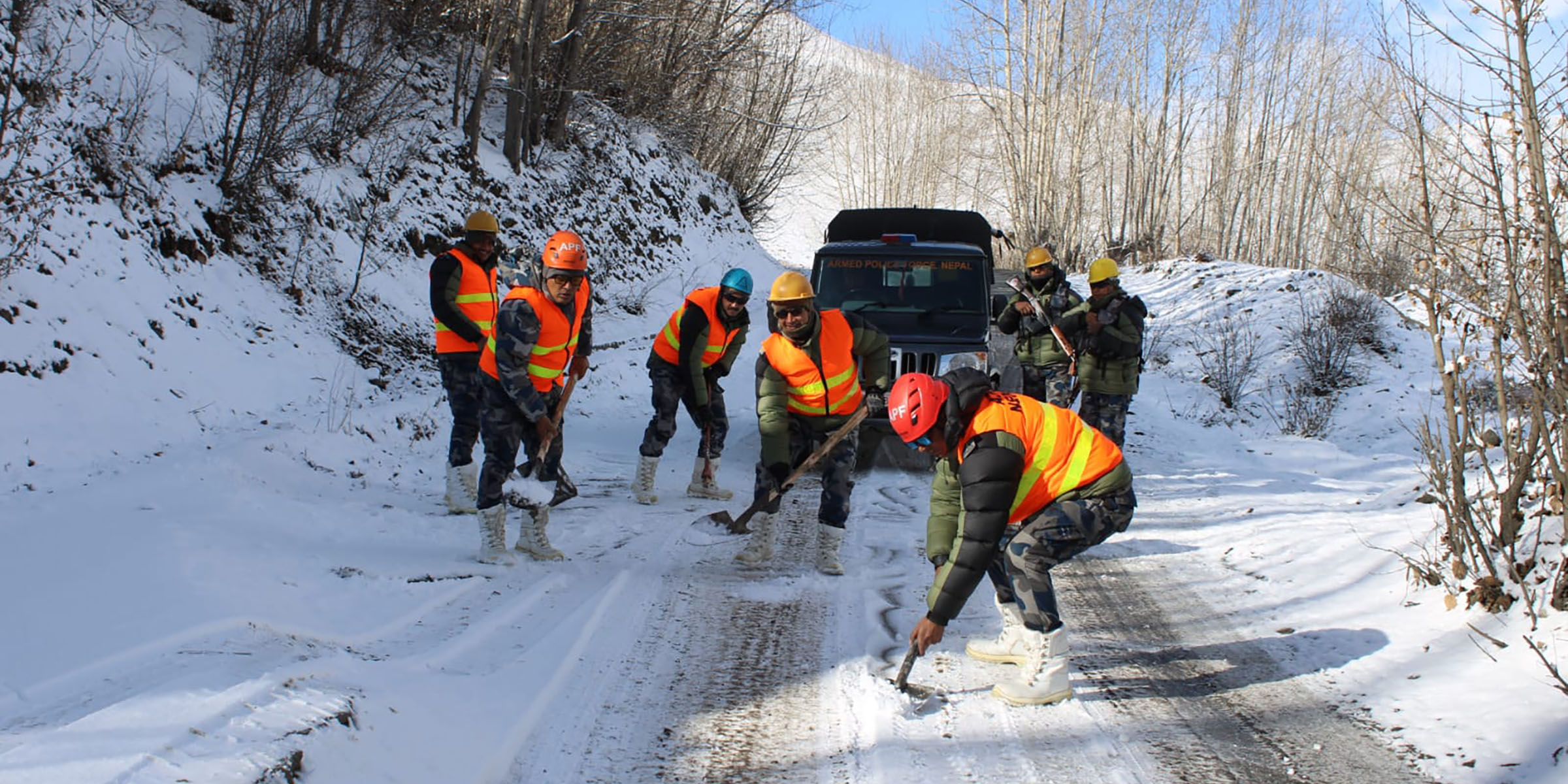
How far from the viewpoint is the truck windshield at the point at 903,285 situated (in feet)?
30.7

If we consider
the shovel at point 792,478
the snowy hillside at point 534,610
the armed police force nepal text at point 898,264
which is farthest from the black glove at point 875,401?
the armed police force nepal text at point 898,264

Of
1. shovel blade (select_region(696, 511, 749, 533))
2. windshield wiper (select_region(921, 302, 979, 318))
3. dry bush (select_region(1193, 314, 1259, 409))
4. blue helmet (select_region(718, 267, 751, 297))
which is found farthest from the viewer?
dry bush (select_region(1193, 314, 1259, 409))

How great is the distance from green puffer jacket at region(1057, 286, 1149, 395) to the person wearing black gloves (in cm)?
260

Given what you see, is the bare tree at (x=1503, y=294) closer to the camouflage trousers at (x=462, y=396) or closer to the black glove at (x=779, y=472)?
the black glove at (x=779, y=472)

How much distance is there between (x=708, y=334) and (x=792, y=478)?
2.10 m

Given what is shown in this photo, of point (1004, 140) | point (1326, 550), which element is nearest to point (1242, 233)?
point (1004, 140)

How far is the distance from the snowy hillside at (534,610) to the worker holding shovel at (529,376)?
0.30m

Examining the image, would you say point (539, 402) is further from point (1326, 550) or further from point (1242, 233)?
point (1242, 233)

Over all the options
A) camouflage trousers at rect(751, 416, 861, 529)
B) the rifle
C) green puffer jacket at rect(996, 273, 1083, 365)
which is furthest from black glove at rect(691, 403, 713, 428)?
the rifle

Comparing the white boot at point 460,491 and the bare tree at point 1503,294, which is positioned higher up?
the bare tree at point 1503,294

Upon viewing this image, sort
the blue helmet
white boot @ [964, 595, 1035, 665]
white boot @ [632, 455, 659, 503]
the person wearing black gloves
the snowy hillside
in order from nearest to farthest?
the snowy hillside → white boot @ [964, 595, 1035, 665] → the blue helmet → the person wearing black gloves → white boot @ [632, 455, 659, 503]

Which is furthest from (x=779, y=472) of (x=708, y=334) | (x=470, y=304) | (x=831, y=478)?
(x=470, y=304)

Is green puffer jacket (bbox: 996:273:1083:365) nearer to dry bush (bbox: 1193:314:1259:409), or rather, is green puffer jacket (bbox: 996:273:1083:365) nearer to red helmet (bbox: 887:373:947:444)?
red helmet (bbox: 887:373:947:444)

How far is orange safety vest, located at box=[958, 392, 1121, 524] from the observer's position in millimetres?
3889
